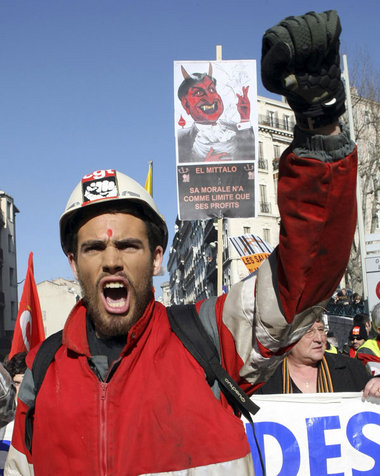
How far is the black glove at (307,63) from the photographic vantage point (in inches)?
51.7

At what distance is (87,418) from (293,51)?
136 centimetres

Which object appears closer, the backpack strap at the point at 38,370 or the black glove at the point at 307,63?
the black glove at the point at 307,63

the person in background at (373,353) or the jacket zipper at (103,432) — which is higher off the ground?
the jacket zipper at (103,432)

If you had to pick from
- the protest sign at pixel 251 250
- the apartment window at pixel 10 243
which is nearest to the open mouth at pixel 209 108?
the protest sign at pixel 251 250

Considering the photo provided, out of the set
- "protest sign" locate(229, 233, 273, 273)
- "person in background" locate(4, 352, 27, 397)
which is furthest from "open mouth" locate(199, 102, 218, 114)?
"person in background" locate(4, 352, 27, 397)

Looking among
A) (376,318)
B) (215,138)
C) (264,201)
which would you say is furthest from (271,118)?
(376,318)

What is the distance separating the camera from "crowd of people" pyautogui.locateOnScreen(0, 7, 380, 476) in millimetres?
1459

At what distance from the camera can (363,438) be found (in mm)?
4293

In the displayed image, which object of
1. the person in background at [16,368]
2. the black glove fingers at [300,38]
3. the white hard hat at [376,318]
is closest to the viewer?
the black glove fingers at [300,38]

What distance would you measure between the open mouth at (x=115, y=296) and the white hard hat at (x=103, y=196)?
13.1 inches

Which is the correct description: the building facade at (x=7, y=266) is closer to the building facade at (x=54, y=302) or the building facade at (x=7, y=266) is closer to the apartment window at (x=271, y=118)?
the building facade at (x=54, y=302)

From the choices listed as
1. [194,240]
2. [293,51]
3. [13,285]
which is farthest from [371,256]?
[194,240]

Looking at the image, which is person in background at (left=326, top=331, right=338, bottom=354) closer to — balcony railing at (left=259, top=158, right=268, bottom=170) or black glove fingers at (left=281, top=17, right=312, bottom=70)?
black glove fingers at (left=281, top=17, right=312, bottom=70)

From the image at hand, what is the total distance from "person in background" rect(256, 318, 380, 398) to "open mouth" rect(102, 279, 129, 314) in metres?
2.51
